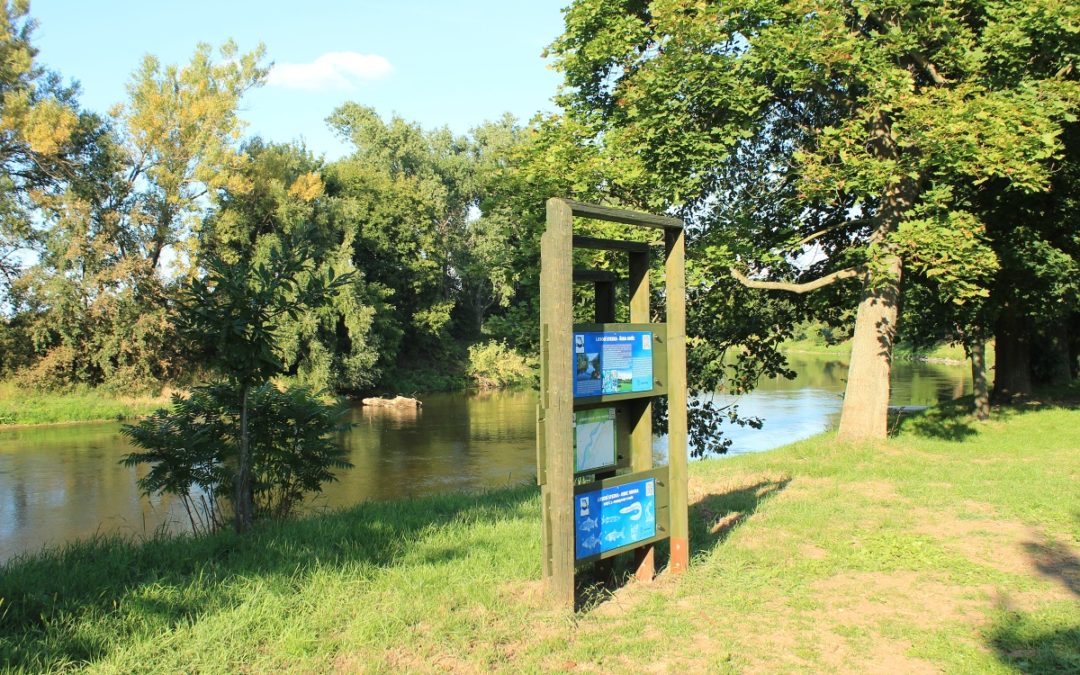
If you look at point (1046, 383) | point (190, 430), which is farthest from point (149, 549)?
point (1046, 383)

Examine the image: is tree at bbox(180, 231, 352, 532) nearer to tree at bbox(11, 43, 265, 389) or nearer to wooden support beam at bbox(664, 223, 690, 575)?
wooden support beam at bbox(664, 223, 690, 575)

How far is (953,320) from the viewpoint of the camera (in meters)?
17.4

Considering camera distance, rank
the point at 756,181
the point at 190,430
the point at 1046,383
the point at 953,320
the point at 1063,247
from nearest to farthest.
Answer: the point at 190,430
the point at 756,181
the point at 1063,247
the point at 953,320
the point at 1046,383

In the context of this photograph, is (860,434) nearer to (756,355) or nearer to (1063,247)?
(756,355)

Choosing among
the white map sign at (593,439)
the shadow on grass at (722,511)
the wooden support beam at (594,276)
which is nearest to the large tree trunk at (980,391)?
the shadow on grass at (722,511)

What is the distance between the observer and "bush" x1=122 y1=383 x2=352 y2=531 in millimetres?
8625

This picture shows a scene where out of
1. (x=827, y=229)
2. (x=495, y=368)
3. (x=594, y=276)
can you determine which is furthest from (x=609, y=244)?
(x=495, y=368)

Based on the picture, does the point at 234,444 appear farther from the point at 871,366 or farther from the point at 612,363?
the point at 871,366

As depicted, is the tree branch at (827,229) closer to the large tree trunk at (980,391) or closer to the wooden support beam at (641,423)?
the large tree trunk at (980,391)

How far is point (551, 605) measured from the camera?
4.89 meters

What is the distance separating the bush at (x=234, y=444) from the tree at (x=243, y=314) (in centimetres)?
94

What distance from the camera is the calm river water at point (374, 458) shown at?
49.0ft

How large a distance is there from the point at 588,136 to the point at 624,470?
949 centimetres

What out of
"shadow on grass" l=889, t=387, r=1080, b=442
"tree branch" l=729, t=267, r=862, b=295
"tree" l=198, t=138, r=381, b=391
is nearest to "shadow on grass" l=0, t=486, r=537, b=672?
"tree branch" l=729, t=267, r=862, b=295
